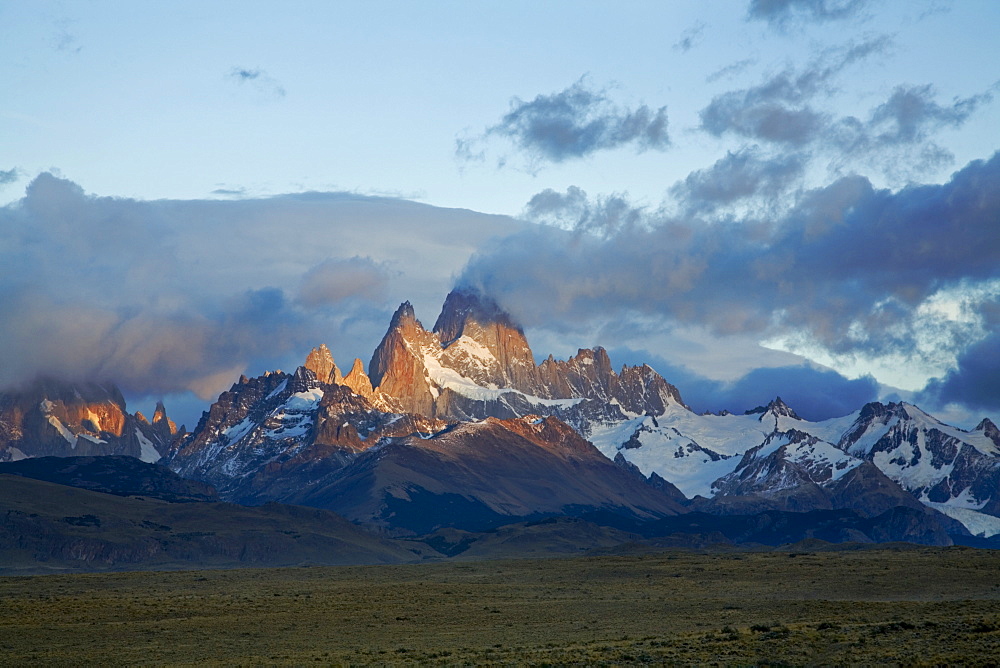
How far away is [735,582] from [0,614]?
9482 centimetres

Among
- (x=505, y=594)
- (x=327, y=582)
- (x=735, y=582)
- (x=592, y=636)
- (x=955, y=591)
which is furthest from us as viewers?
(x=327, y=582)

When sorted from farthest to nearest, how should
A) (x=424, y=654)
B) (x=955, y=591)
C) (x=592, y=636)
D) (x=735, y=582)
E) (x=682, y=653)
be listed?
(x=735, y=582), (x=955, y=591), (x=592, y=636), (x=424, y=654), (x=682, y=653)

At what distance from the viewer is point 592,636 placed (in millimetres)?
112938

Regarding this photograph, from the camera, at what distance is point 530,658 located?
96.8m

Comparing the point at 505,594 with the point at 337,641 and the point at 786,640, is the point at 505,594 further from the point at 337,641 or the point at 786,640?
the point at 786,640

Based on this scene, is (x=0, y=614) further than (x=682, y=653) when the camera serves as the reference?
Yes

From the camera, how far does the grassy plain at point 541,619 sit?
97.6 m

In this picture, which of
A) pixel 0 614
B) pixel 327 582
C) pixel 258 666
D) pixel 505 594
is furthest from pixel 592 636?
pixel 327 582

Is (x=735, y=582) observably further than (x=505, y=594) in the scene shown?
Yes

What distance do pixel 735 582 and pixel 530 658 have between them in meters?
86.0

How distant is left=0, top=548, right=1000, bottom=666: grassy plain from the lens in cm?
9756

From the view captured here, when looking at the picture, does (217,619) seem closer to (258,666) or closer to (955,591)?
(258,666)

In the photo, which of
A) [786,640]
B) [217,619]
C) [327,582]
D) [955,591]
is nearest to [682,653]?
[786,640]

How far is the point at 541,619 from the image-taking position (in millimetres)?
132750
